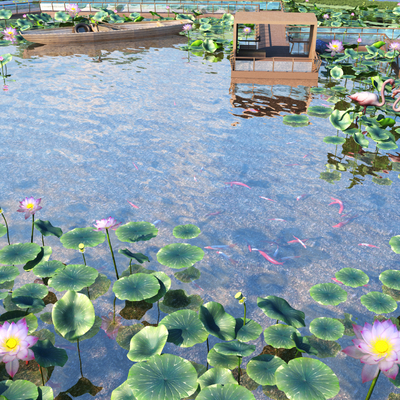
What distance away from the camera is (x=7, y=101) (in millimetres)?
9898

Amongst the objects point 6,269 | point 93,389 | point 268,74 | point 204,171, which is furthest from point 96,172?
point 268,74

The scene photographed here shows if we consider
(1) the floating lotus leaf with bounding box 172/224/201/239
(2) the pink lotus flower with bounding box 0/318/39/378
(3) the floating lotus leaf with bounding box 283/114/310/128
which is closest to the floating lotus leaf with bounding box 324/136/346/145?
(3) the floating lotus leaf with bounding box 283/114/310/128

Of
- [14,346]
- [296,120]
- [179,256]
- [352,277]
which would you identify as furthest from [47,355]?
[296,120]

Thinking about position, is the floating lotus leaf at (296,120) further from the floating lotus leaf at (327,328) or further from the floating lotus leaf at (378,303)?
the floating lotus leaf at (327,328)

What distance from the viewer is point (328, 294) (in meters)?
3.99

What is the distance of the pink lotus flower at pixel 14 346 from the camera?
9.19ft

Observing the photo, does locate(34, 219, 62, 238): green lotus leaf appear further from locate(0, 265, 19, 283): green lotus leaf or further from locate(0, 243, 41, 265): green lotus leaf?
locate(0, 265, 19, 283): green lotus leaf

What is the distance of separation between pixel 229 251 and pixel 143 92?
705cm

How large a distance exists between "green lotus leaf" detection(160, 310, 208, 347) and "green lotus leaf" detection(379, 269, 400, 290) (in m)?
2.12

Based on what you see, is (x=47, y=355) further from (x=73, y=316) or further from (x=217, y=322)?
(x=217, y=322)

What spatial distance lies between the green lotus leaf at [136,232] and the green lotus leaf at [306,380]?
7.33 ft

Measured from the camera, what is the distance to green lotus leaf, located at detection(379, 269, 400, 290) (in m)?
4.09

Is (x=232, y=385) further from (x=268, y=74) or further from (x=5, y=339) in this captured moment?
(x=268, y=74)

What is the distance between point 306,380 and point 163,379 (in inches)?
42.7
